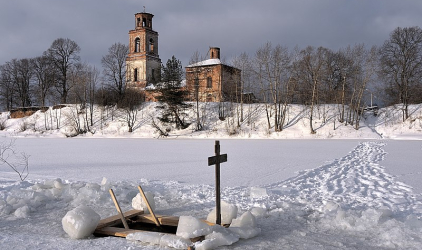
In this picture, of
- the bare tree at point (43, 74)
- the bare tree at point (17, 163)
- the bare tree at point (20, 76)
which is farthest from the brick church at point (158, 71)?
the bare tree at point (17, 163)

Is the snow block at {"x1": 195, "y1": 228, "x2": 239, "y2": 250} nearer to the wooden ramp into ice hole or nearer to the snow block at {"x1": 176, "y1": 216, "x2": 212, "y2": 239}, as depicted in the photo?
the snow block at {"x1": 176, "y1": 216, "x2": 212, "y2": 239}

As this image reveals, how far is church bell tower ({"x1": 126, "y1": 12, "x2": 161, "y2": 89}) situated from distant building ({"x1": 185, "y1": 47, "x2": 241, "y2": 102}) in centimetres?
1078

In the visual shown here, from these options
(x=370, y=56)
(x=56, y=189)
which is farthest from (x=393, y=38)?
(x=56, y=189)

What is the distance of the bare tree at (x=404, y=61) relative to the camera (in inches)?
1510

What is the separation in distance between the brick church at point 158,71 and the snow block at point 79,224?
113 ft

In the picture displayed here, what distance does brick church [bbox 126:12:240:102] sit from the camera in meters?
42.8

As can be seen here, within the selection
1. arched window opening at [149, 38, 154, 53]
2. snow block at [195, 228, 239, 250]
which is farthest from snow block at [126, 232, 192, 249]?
arched window opening at [149, 38, 154, 53]

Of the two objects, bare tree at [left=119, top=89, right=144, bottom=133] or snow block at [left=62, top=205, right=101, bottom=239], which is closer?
snow block at [left=62, top=205, right=101, bottom=239]

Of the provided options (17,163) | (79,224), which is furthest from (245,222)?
(17,163)

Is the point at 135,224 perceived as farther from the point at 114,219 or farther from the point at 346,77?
the point at 346,77

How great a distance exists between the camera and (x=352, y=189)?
8266 millimetres

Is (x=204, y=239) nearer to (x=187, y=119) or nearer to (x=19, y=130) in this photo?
(x=187, y=119)

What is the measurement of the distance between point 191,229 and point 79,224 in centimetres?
157

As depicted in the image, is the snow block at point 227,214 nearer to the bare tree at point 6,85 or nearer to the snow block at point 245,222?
the snow block at point 245,222
